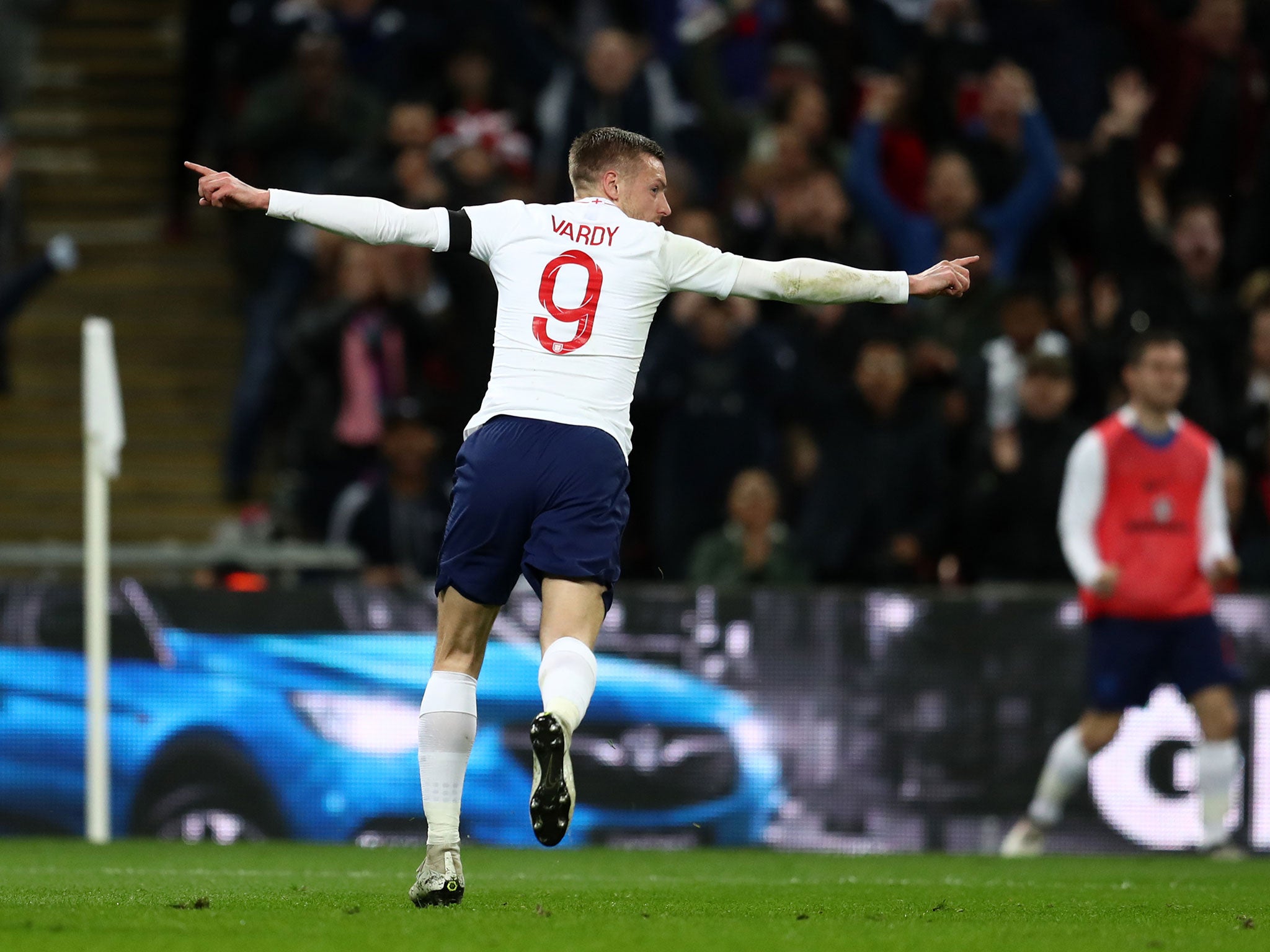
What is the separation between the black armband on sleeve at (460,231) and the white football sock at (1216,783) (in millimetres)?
5028

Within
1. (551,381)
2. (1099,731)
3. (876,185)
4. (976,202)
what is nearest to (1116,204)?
(976,202)

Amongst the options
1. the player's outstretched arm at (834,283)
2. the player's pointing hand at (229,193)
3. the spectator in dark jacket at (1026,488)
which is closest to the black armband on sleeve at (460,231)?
the player's pointing hand at (229,193)

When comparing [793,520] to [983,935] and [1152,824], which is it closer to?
[1152,824]

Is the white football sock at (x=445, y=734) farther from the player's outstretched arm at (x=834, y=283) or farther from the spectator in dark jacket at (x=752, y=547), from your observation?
the spectator in dark jacket at (x=752, y=547)

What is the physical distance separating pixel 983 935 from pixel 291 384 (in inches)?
319

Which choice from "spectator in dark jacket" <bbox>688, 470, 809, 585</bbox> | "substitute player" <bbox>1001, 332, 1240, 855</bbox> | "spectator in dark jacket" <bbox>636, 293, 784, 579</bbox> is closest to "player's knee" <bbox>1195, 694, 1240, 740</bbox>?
"substitute player" <bbox>1001, 332, 1240, 855</bbox>

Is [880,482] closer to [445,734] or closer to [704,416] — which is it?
[704,416]

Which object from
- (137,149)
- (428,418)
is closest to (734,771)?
(428,418)

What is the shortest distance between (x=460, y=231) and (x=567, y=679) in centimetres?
141

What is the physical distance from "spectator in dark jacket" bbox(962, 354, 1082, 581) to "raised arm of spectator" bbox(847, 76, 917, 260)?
209 centimetres

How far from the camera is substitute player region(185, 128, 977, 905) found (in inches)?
241

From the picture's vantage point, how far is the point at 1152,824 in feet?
34.2

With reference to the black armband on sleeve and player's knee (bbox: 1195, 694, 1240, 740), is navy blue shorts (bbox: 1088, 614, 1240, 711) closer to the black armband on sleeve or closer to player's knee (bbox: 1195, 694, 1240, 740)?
player's knee (bbox: 1195, 694, 1240, 740)

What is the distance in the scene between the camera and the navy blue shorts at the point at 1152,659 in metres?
9.70
